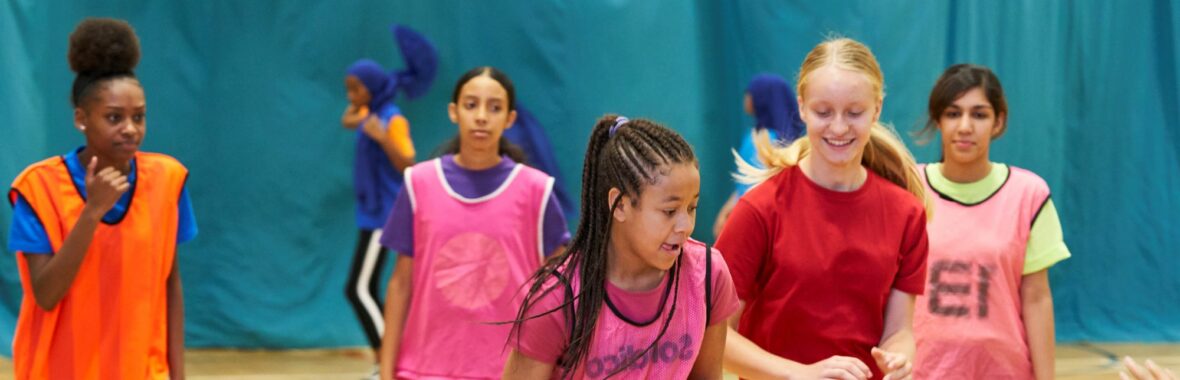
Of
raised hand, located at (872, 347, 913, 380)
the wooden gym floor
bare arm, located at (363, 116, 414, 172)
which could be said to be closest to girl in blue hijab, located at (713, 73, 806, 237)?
bare arm, located at (363, 116, 414, 172)

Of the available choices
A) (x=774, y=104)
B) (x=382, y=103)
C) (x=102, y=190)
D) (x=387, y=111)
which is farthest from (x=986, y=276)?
(x=382, y=103)

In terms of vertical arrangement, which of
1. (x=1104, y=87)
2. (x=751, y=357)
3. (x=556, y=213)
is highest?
(x=1104, y=87)

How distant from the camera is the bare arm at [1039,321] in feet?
10.8

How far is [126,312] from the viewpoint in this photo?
304cm

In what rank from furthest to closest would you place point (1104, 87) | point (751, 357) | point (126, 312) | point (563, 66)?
point (1104, 87), point (563, 66), point (126, 312), point (751, 357)

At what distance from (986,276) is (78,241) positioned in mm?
2166

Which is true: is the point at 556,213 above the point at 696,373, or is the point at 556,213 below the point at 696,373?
above

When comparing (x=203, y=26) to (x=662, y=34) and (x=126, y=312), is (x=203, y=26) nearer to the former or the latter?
(x=662, y=34)

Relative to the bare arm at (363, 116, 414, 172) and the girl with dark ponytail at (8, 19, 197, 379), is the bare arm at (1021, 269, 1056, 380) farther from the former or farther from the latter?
the bare arm at (363, 116, 414, 172)

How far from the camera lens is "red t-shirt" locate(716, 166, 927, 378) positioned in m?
2.56

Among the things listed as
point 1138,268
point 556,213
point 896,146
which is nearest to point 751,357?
point 896,146

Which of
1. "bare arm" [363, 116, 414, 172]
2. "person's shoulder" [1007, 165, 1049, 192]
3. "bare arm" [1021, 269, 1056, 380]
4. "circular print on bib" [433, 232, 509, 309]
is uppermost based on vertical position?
"bare arm" [363, 116, 414, 172]

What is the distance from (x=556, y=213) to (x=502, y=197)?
0.16m

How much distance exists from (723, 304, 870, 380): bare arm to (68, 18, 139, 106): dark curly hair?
166 cm
